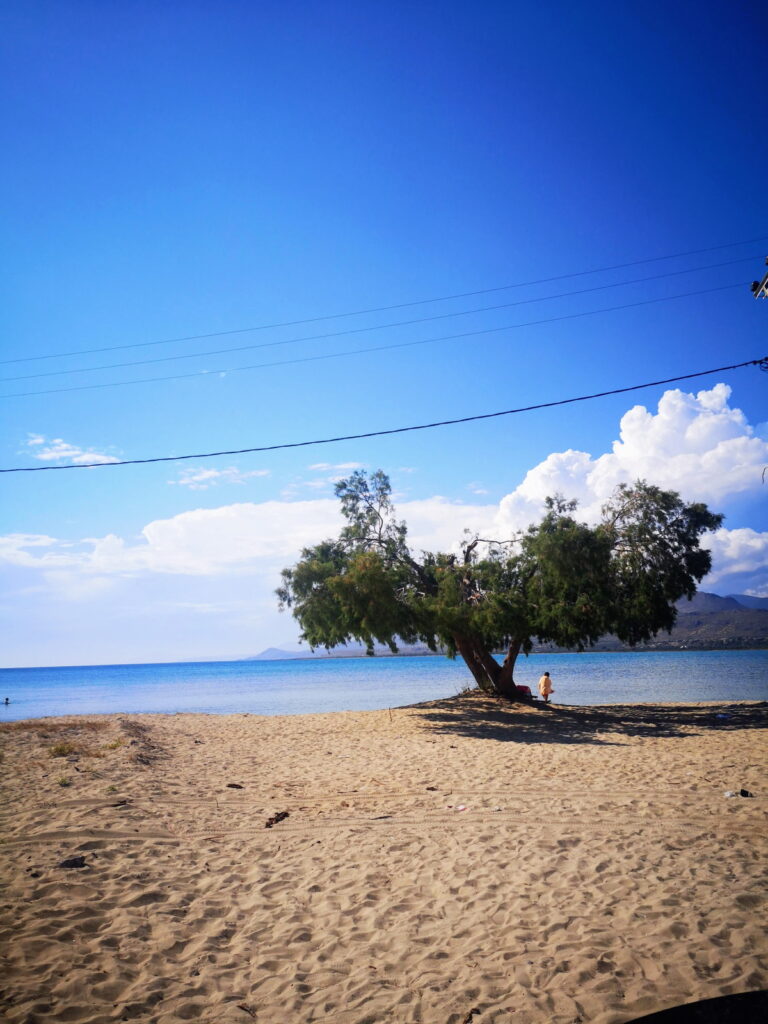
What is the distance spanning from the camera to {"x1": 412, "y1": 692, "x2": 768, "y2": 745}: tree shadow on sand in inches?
640

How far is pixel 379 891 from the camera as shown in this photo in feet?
19.0

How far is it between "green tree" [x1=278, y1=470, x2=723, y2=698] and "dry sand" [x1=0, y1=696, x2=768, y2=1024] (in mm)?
7256

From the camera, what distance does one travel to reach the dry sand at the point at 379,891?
4141 millimetres

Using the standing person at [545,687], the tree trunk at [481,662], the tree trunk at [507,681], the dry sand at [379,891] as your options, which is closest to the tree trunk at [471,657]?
the tree trunk at [481,662]

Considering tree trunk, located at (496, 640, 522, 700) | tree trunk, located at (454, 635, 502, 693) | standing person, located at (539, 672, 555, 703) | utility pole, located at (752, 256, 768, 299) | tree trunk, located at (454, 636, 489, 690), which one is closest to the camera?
utility pole, located at (752, 256, 768, 299)

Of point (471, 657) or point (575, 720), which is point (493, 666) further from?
point (575, 720)

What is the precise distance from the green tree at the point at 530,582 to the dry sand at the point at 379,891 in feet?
23.8

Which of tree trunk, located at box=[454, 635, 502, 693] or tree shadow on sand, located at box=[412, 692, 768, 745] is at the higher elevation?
tree trunk, located at box=[454, 635, 502, 693]

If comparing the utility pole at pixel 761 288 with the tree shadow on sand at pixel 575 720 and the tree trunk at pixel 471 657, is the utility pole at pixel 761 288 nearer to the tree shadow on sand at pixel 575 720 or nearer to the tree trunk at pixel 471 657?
the tree shadow on sand at pixel 575 720

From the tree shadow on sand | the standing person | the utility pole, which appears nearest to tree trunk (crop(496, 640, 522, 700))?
the tree shadow on sand

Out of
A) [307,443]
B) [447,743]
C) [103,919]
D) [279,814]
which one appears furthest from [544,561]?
[103,919]

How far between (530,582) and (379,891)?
50.9 feet

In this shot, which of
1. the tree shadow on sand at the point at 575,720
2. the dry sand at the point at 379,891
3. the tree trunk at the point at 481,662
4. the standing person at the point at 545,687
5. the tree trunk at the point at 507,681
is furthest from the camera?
the tree trunk at the point at 507,681

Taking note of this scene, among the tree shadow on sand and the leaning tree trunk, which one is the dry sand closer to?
the tree shadow on sand
